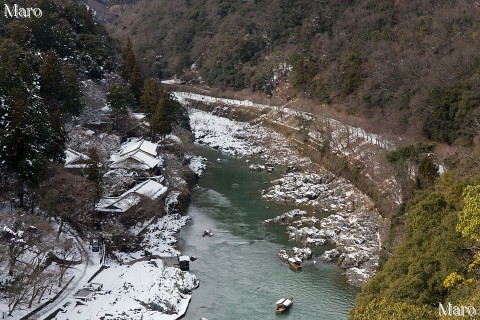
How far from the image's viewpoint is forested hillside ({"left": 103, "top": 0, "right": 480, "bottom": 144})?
29016 mm

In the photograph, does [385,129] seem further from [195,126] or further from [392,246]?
[195,126]

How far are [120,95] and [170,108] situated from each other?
3.62 metres

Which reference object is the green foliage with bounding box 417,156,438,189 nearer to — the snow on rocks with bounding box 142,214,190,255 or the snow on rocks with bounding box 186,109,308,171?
the snow on rocks with bounding box 142,214,190,255

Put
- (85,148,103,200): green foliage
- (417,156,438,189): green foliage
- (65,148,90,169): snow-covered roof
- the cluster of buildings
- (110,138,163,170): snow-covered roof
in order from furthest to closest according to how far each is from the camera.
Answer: (110,138,163,170): snow-covered roof < (65,148,90,169): snow-covered roof < the cluster of buildings < (85,148,103,200): green foliage < (417,156,438,189): green foliage

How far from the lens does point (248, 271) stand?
19016 mm

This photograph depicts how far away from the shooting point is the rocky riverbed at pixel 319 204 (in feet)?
65.1

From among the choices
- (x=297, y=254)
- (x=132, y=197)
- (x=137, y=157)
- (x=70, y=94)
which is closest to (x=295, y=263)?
(x=297, y=254)

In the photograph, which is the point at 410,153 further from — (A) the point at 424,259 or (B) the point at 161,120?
(B) the point at 161,120

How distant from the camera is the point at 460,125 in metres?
26.3

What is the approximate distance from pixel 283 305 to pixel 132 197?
30.4ft

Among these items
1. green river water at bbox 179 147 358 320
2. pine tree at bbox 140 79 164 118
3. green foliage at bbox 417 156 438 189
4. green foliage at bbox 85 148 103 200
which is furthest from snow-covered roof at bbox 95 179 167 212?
green foliage at bbox 417 156 438 189

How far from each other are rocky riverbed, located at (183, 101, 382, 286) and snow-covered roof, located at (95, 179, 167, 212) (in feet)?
19.6

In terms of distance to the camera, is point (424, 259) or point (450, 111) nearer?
point (424, 259)

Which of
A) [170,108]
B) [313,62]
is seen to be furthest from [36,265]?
[313,62]
